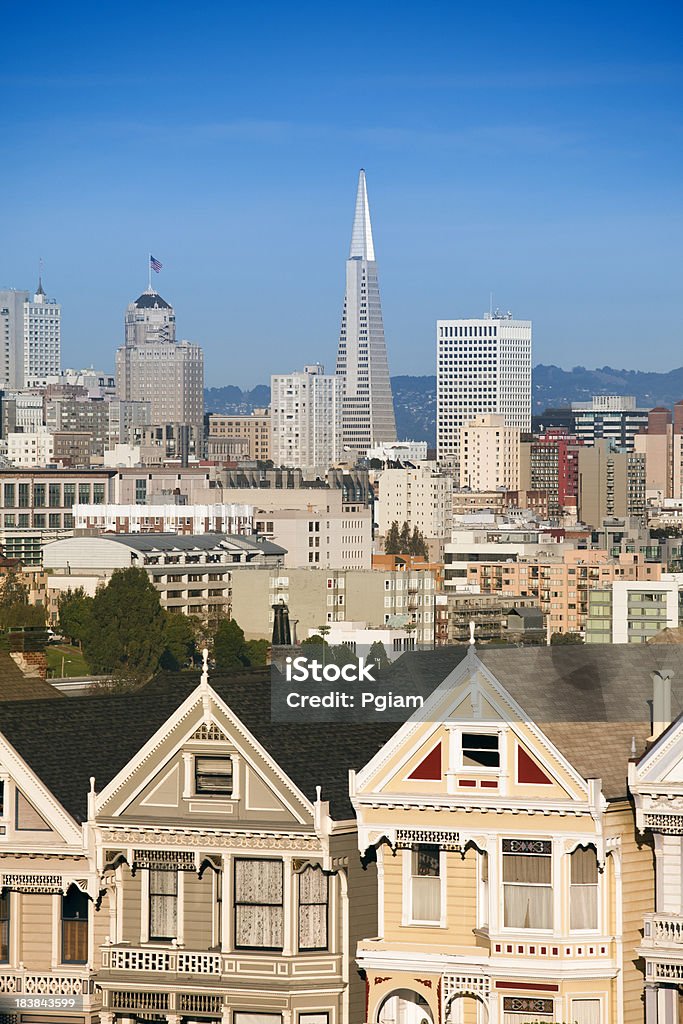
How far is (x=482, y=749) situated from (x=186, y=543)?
128624 mm

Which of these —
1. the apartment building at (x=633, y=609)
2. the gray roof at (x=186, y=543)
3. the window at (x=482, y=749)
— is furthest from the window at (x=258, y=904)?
the gray roof at (x=186, y=543)

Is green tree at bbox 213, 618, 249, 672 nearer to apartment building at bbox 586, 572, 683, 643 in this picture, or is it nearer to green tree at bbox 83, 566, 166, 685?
green tree at bbox 83, 566, 166, 685

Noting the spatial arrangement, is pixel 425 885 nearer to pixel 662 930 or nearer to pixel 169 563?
pixel 662 930

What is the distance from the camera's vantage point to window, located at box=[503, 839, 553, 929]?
18000 mm

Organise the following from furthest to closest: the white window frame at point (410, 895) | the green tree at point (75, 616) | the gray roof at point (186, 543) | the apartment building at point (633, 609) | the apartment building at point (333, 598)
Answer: the gray roof at point (186, 543), the apartment building at point (633, 609), the apartment building at point (333, 598), the green tree at point (75, 616), the white window frame at point (410, 895)

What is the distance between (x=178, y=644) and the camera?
87.0m

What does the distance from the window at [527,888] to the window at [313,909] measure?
1225 mm

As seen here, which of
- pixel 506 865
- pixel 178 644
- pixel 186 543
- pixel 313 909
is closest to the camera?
Answer: pixel 506 865

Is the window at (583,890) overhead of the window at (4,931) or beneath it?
overhead

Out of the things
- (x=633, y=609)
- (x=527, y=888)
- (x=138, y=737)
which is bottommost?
(x=633, y=609)

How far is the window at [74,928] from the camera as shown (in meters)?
19.2

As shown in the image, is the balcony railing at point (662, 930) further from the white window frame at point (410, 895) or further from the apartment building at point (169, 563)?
the apartment building at point (169, 563)

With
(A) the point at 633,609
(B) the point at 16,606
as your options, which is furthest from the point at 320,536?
(B) the point at 16,606

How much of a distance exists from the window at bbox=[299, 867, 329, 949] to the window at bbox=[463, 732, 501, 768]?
48.9 inches
